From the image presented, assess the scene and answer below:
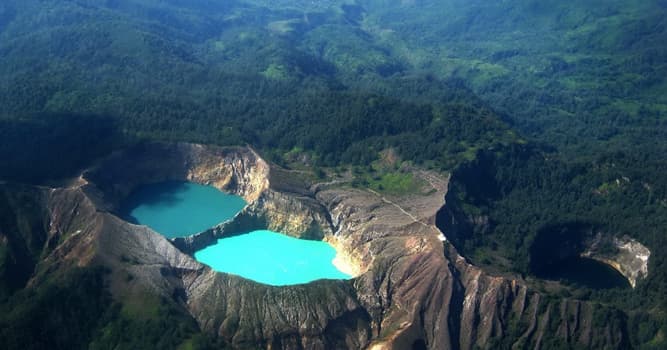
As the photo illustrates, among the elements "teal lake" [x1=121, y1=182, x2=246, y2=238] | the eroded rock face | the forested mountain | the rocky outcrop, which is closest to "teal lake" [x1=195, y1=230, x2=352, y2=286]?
the eroded rock face

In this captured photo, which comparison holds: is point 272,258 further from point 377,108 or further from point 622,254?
point 622,254

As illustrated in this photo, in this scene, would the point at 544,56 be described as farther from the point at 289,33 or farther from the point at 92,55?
the point at 92,55

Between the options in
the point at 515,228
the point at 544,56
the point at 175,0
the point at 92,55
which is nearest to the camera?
the point at 515,228

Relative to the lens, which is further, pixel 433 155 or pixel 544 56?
pixel 544 56

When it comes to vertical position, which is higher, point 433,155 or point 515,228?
point 433,155

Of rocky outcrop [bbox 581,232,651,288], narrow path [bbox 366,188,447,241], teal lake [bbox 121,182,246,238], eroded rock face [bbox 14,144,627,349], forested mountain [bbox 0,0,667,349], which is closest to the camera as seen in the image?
eroded rock face [bbox 14,144,627,349]

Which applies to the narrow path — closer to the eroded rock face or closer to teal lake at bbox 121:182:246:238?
the eroded rock face

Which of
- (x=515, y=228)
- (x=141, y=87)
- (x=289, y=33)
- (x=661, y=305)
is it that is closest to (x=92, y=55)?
(x=141, y=87)

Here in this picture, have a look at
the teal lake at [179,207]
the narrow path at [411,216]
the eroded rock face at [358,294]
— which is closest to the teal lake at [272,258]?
the eroded rock face at [358,294]
